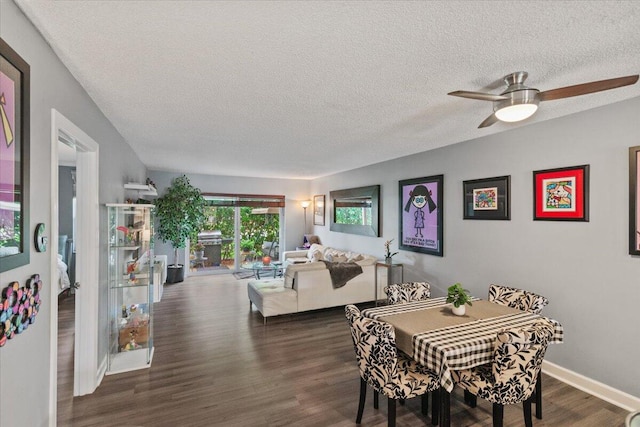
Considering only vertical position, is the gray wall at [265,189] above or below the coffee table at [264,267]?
above

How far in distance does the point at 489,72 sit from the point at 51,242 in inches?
116

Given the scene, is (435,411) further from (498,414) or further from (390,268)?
(390,268)

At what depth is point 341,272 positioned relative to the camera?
4.84 metres

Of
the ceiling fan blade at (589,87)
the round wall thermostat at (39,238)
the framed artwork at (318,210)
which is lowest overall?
the round wall thermostat at (39,238)

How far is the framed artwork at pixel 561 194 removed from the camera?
2.85 m

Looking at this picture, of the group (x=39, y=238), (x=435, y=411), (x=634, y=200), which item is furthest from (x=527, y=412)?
(x=39, y=238)

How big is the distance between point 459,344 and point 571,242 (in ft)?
6.13

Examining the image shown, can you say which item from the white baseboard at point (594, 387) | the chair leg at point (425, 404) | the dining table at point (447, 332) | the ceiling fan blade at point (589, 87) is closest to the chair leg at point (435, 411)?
the chair leg at point (425, 404)

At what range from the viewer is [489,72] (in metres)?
2.08

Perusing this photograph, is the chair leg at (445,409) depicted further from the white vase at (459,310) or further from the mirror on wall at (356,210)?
the mirror on wall at (356,210)

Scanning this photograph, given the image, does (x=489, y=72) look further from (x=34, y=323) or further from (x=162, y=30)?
(x=34, y=323)

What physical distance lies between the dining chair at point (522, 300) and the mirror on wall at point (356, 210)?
9.16 ft

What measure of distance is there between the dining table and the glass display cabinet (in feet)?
8.06

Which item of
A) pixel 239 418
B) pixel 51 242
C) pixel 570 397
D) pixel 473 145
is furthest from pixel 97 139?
pixel 570 397
